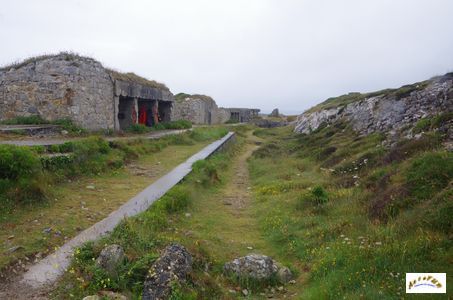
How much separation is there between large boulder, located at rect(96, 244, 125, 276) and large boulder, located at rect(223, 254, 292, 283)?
1294 mm

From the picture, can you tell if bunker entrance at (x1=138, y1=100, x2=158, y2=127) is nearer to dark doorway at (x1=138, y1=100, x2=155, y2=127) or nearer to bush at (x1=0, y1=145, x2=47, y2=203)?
dark doorway at (x1=138, y1=100, x2=155, y2=127)

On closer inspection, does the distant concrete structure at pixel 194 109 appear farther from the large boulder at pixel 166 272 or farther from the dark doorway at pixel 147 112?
the large boulder at pixel 166 272

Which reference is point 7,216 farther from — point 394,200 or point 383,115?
point 383,115

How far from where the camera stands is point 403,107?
1427cm

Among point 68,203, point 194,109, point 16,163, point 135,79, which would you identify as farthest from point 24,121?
point 194,109

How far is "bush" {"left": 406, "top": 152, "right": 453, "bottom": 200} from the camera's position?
5797 mm

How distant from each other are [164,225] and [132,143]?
782cm

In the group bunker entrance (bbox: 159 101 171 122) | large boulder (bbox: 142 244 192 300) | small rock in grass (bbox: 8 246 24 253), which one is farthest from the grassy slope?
bunker entrance (bbox: 159 101 171 122)

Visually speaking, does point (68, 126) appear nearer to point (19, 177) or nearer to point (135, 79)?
point (135, 79)

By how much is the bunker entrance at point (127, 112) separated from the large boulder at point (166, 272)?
49.7 ft

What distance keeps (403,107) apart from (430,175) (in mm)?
9021

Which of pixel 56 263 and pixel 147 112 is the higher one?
pixel 147 112

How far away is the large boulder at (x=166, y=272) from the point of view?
3.90 metres

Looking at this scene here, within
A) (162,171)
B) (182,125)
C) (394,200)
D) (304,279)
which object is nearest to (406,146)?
(394,200)
